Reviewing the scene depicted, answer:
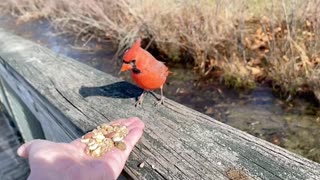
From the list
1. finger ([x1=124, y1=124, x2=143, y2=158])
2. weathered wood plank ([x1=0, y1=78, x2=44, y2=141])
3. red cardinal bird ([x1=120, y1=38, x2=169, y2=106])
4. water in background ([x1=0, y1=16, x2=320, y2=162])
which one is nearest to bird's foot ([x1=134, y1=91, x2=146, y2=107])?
red cardinal bird ([x1=120, y1=38, x2=169, y2=106])

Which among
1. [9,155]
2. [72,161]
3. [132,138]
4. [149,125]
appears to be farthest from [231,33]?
[72,161]

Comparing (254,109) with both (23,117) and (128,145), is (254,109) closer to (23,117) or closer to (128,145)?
(23,117)

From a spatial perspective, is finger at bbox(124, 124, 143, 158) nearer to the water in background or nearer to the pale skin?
the pale skin

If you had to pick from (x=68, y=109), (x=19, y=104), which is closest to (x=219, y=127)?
(x=68, y=109)

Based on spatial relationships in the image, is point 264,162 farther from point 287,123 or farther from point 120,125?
point 287,123

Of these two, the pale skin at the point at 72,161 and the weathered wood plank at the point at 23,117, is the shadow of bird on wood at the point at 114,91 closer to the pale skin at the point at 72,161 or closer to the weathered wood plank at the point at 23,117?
the pale skin at the point at 72,161

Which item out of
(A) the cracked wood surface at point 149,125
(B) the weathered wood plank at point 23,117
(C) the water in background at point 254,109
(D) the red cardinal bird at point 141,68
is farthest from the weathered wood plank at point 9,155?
(C) the water in background at point 254,109

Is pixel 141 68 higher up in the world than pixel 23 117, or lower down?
higher up
